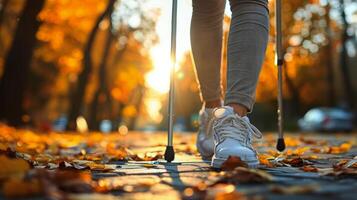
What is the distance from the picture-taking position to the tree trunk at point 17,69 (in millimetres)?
12414

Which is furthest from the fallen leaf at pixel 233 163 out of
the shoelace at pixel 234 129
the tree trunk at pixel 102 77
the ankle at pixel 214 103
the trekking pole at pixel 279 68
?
the tree trunk at pixel 102 77

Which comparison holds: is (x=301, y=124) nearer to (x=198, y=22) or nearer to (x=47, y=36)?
(x=47, y=36)

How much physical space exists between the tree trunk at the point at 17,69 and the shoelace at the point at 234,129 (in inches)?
423

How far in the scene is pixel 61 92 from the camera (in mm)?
41438

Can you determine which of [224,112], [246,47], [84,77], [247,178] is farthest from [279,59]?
[84,77]

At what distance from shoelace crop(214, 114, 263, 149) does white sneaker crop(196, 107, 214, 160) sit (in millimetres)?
550

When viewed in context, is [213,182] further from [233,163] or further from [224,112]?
[224,112]

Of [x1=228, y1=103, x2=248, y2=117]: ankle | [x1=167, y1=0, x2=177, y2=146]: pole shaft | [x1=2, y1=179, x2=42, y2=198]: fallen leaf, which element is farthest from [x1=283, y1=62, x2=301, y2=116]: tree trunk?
[x1=2, y1=179, x2=42, y2=198]: fallen leaf

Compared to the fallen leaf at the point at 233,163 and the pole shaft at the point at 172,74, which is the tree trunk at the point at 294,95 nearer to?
the pole shaft at the point at 172,74

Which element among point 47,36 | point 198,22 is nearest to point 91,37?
point 47,36

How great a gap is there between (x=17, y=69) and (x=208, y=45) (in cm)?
1053

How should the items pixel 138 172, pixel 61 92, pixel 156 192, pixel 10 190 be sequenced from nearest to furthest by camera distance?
pixel 10 190, pixel 156 192, pixel 138 172, pixel 61 92

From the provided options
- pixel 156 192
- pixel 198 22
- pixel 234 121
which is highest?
pixel 198 22

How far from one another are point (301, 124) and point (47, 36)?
12.8 meters
